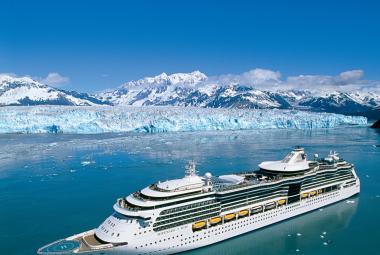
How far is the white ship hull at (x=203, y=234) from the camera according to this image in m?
16.6

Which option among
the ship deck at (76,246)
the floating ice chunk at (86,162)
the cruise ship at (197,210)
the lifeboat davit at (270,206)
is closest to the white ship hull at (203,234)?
the cruise ship at (197,210)

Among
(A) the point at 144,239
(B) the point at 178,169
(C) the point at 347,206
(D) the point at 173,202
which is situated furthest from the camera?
(B) the point at 178,169

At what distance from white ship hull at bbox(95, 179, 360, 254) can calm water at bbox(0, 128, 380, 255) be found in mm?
401

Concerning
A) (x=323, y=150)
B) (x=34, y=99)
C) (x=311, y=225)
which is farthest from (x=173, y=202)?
(x=34, y=99)

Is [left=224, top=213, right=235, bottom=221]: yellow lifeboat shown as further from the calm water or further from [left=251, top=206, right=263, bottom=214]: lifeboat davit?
[left=251, top=206, right=263, bottom=214]: lifeboat davit

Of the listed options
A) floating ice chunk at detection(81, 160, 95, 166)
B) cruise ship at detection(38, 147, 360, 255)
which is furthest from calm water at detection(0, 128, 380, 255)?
cruise ship at detection(38, 147, 360, 255)

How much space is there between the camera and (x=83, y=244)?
1700 centimetres

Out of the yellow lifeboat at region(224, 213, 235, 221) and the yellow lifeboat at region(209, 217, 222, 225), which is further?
the yellow lifeboat at region(224, 213, 235, 221)

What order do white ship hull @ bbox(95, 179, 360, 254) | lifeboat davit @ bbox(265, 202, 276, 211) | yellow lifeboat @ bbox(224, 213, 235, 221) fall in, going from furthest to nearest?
lifeboat davit @ bbox(265, 202, 276, 211) → yellow lifeboat @ bbox(224, 213, 235, 221) → white ship hull @ bbox(95, 179, 360, 254)

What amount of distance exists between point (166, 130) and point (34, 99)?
14036 centimetres

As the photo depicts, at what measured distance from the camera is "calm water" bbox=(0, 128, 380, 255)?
19.5m

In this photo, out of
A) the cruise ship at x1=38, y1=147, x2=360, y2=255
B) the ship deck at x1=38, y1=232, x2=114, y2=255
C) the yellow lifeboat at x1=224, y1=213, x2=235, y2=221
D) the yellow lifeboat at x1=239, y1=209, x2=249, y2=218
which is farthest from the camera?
the yellow lifeboat at x1=239, y1=209, x2=249, y2=218

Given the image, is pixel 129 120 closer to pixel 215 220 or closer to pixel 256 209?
pixel 256 209

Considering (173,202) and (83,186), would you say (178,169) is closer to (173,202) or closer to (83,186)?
(83,186)
